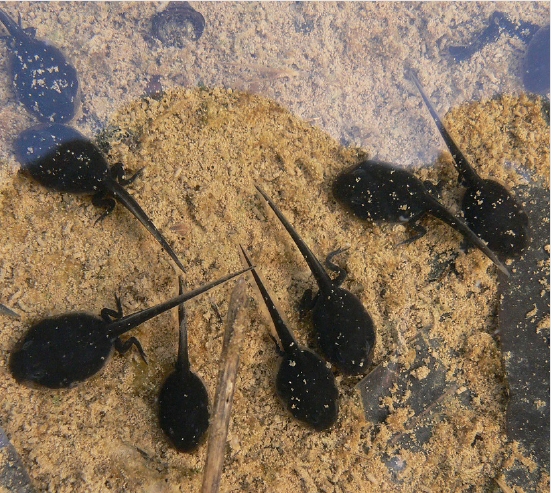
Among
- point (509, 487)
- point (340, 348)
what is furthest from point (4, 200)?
point (509, 487)

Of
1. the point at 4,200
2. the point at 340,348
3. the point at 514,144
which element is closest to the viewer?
the point at 340,348

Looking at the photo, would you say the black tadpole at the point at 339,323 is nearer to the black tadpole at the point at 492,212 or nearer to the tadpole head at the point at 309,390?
the tadpole head at the point at 309,390

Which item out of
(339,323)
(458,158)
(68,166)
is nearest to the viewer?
(339,323)

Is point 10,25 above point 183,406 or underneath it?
above

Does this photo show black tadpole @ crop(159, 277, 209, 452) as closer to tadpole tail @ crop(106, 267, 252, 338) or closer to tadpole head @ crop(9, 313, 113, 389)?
tadpole tail @ crop(106, 267, 252, 338)

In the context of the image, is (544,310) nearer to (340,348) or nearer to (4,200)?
(340,348)

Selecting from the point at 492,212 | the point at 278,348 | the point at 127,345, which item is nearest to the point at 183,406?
the point at 127,345

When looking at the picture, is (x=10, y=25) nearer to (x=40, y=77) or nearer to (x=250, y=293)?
(x=40, y=77)
